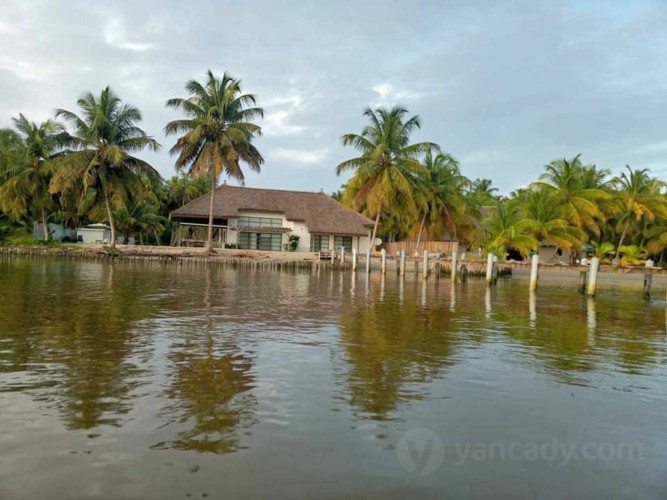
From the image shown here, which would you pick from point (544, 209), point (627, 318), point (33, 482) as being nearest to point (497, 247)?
point (544, 209)

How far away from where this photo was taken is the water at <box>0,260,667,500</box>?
3.95m

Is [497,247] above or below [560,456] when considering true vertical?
above

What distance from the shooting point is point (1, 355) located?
725 centimetres

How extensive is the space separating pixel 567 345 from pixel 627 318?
5.83 m

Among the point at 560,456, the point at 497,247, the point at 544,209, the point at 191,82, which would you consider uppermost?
the point at 191,82

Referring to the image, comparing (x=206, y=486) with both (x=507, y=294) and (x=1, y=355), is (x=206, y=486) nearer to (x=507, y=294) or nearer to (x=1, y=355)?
(x=1, y=355)

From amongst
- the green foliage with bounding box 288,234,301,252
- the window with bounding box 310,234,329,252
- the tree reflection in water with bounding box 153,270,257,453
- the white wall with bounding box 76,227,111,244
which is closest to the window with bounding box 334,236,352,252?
the window with bounding box 310,234,329,252

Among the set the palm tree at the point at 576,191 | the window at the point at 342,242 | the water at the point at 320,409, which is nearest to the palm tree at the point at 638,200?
the palm tree at the point at 576,191

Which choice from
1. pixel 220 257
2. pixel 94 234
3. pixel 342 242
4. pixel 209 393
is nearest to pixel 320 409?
pixel 209 393

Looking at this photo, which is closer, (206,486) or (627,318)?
(206,486)

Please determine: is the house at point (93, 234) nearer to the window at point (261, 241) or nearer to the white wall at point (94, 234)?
the white wall at point (94, 234)

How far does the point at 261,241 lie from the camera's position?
40281 millimetres

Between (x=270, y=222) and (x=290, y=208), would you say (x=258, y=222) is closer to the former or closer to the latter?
(x=270, y=222)

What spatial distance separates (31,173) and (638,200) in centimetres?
4658
